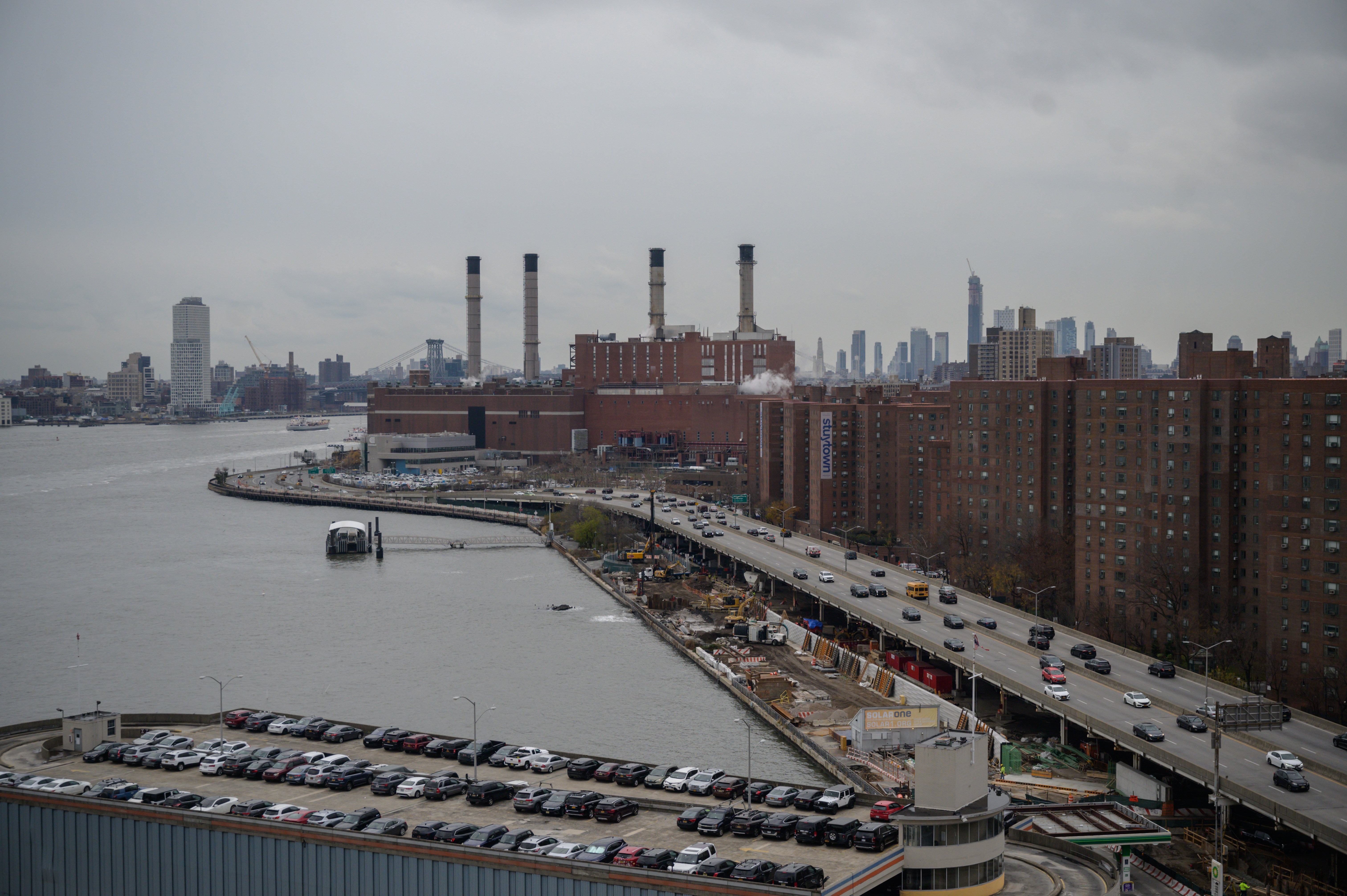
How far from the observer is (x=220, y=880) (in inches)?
669

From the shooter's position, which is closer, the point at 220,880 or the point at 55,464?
the point at 220,880

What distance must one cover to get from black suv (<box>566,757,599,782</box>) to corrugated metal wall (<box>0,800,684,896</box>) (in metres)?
5.77

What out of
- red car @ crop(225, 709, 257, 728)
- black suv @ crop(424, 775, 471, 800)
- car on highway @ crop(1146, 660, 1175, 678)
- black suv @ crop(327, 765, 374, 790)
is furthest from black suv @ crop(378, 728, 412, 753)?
car on highway @ crop(1146, 660, 1175, 678)

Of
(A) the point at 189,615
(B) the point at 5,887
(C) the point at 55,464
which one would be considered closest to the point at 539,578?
(A) the point at 189,615

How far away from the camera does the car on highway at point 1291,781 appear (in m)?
21.2

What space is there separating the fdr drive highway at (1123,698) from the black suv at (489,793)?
12.6 m

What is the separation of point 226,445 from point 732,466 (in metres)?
111

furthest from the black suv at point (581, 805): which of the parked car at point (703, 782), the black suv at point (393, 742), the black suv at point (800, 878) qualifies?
the black suv at point (393, 742)

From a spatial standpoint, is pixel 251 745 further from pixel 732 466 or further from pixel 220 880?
pixel 732 466

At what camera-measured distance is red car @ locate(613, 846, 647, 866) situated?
1600cm

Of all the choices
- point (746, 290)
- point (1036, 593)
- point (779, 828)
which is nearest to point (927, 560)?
point (1036, 593)

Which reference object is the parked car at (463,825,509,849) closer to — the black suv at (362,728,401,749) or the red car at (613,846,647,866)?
the red car at (613,846,647,866)

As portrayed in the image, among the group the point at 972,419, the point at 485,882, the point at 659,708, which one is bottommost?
the point at 659,708

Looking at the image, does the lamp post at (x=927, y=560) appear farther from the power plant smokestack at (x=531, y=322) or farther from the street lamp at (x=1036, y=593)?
the power plant smokestack at (x=531, y=322)
